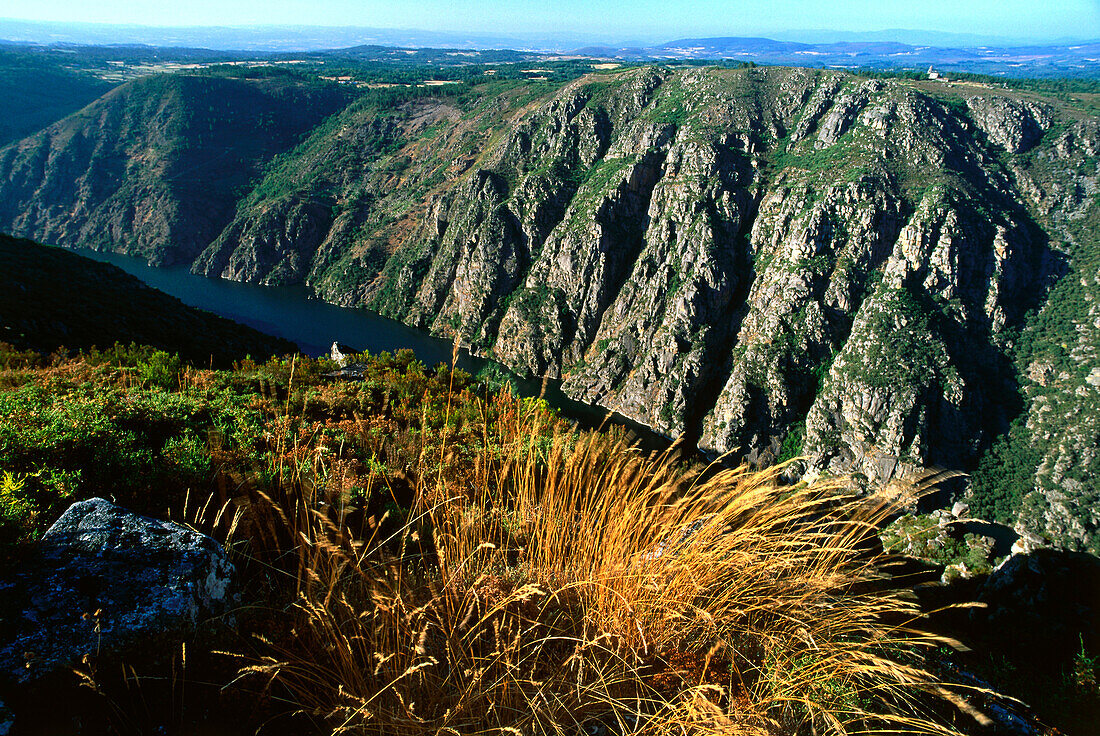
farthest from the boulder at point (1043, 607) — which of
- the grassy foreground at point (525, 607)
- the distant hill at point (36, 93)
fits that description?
the distant hill at point (36, 93)

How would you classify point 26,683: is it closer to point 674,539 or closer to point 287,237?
point 674,539

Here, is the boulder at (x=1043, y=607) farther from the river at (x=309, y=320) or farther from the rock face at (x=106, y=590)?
the river at (x=309, y=320)

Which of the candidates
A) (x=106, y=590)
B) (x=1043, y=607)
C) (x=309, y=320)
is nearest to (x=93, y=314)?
(x=106, y=590)

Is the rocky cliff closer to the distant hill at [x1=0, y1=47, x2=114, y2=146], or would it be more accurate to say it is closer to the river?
the river

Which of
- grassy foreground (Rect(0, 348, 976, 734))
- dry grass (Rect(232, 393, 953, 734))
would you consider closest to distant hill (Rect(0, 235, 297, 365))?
grassy foreground (Rect(0, 348, 976, 734))

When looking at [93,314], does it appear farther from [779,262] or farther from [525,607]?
[779,262]

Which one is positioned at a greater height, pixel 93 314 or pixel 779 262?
pixel 93 314
